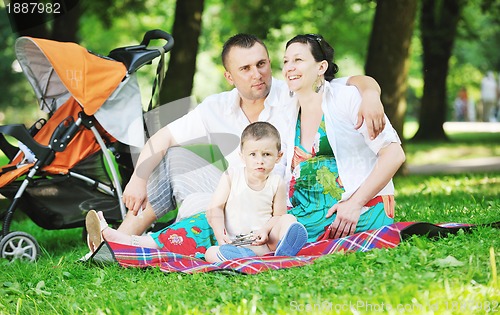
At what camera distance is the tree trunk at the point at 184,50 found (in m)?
11.7

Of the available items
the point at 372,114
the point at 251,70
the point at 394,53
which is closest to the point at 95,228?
the point at 251,70

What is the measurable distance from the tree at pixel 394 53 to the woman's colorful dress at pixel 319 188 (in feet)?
16.7

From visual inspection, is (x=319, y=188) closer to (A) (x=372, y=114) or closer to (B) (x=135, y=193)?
(A) (x=372, y=114)

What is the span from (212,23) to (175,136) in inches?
956

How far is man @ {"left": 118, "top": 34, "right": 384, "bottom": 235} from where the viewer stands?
184 inches

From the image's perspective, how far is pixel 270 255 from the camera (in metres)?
4.27

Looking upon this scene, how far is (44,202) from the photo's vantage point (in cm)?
561

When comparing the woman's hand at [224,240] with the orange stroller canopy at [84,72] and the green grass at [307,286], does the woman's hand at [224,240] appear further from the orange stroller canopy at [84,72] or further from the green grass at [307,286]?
the orange stroller canopy at [84,72]

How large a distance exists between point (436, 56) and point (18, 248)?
1478 cm

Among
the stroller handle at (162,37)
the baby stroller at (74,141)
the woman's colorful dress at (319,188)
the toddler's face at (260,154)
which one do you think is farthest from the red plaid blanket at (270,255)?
the stroller handle at (162,37)

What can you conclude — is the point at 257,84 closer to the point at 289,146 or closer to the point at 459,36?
the point at 289,146

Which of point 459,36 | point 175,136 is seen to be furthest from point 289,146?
point 459,36

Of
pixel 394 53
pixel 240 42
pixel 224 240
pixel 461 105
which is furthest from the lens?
pixel 461 105

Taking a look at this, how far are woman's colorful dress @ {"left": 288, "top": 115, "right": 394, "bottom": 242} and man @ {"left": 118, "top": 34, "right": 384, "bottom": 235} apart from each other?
23 cm
